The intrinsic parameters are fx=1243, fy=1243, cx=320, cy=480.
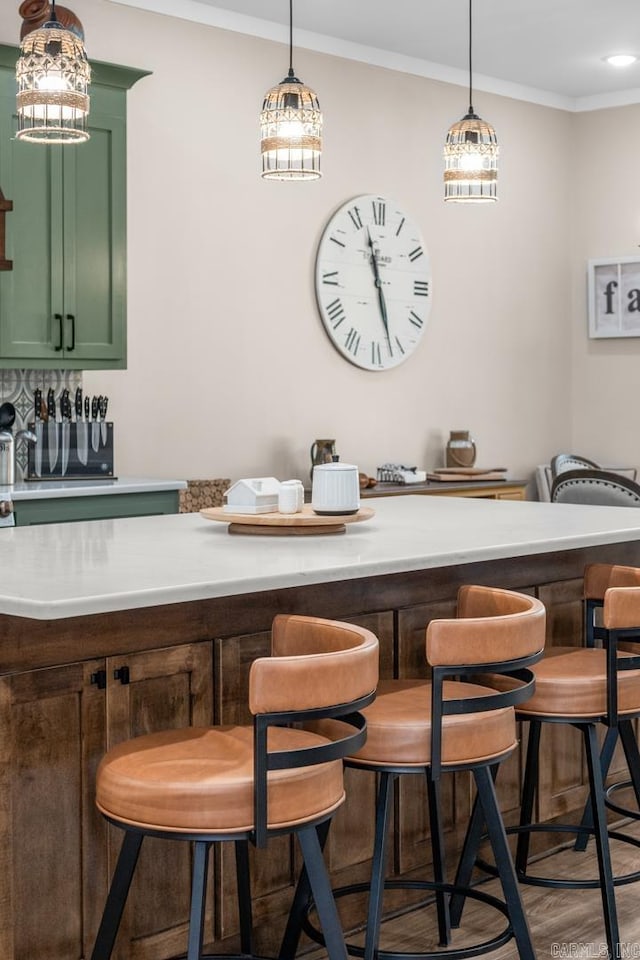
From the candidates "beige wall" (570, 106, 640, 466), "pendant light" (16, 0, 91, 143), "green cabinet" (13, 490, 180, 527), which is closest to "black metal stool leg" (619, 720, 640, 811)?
"pendant light" (16, 0, 91, 143)

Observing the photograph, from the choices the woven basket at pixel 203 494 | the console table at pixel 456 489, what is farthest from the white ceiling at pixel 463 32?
the console table at pixel 456 489

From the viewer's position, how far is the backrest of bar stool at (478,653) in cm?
229

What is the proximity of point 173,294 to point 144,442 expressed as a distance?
2.15 feet

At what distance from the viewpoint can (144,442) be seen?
17.3 ft

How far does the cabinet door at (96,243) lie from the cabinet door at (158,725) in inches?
98.5

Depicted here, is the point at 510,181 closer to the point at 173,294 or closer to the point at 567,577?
the point at 173,294

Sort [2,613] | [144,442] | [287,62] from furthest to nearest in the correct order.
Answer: [287,62]
[144,442]
[2,613]

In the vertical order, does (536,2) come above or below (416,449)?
above

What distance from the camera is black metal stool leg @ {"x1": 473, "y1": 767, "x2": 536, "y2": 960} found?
7.90ft

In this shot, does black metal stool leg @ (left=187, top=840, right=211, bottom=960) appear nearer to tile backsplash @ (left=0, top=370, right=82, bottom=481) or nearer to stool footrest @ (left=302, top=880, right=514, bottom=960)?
stool footrest @ (left=302, top=880, right=514, bottom=960)

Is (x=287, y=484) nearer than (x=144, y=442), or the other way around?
(x=287, y=484)

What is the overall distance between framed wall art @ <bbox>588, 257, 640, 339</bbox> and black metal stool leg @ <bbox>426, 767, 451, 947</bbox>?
479 cm

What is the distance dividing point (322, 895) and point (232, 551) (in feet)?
2.89

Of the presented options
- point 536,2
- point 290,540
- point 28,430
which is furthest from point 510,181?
point 290,540
